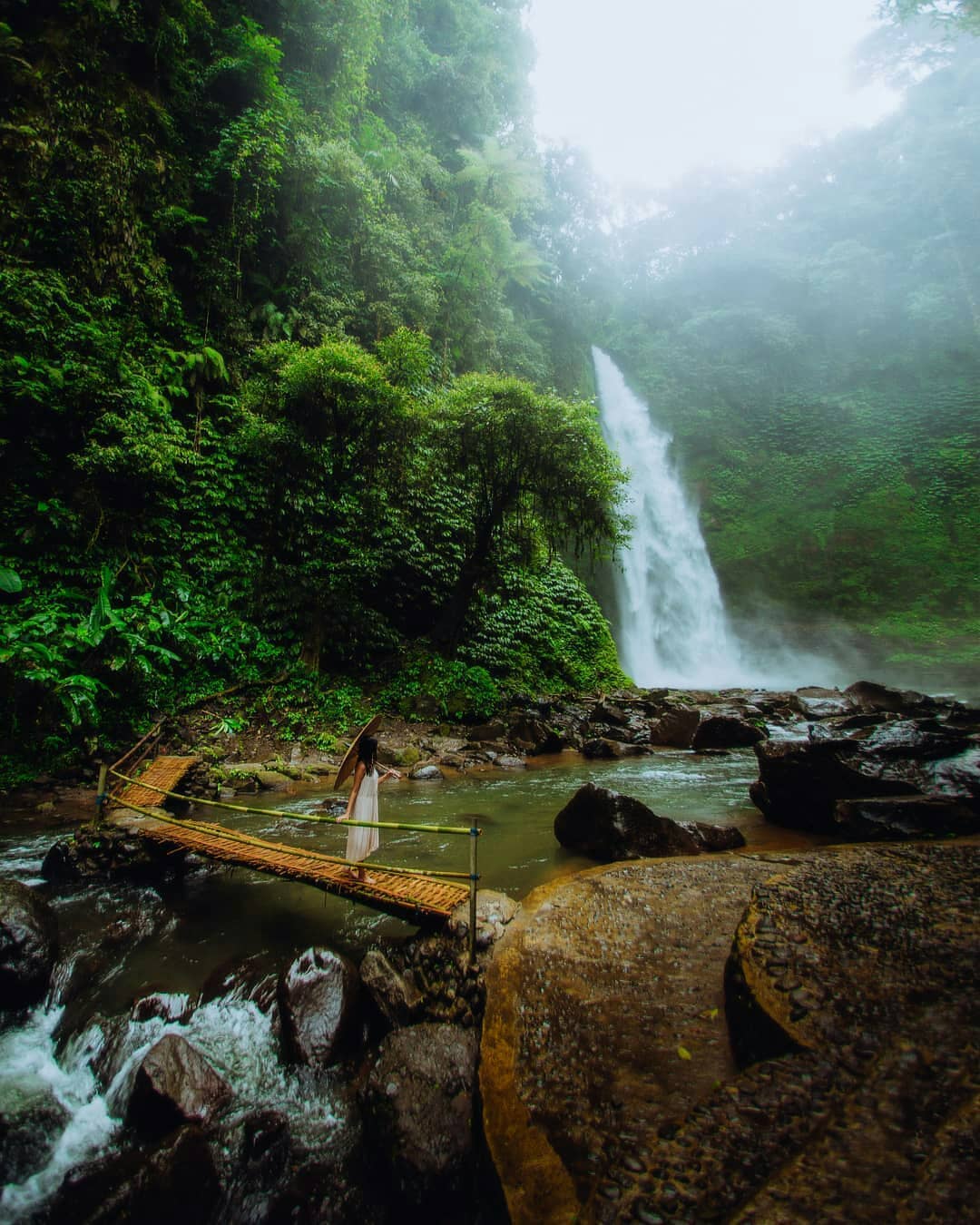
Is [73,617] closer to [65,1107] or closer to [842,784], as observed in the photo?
[65,1107]

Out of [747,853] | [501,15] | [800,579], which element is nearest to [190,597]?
[747,853]

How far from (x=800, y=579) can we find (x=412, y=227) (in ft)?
69.5

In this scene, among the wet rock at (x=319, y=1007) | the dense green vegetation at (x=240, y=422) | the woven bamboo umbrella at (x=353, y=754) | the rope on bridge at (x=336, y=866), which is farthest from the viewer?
the dense green vegetation at (x=240, y=422)

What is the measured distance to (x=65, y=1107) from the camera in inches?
106

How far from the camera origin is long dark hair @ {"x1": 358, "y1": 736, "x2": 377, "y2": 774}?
4.43 metres

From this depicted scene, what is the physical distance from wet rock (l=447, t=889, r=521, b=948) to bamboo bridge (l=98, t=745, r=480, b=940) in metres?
0.08

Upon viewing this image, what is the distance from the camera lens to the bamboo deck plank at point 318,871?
11.0 feet

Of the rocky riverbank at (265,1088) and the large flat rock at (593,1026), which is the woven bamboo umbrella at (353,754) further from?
the large flat rock at (593,1026)

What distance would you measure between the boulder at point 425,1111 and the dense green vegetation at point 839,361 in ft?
80.8

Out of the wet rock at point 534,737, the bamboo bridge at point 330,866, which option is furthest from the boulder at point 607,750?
the bamboo bridge at point 330,866

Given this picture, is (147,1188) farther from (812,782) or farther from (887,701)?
(887,701)

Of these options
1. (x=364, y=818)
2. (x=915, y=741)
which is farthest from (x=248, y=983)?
(x=915, y=741)

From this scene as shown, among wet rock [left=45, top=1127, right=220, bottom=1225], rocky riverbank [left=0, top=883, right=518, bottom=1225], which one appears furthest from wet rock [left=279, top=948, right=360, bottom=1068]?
wet rock [left=45, top=1127, right=220, bottom=1225]

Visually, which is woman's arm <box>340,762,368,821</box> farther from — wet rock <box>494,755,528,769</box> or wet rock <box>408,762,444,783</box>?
wet rock <box>494,755,528,769</box>
